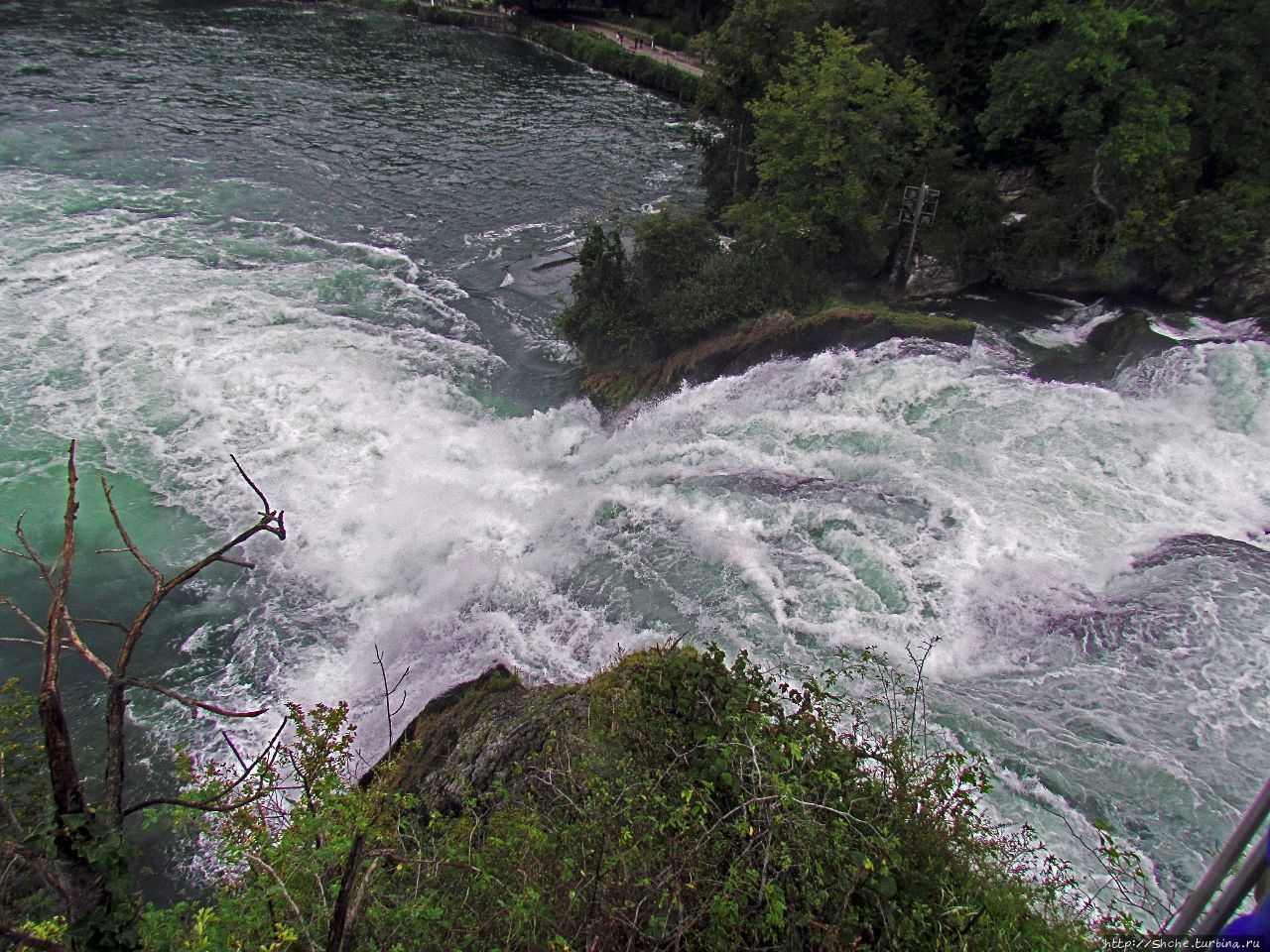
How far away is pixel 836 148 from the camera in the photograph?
742 inches

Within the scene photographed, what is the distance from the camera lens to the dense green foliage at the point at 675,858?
17.3 ft

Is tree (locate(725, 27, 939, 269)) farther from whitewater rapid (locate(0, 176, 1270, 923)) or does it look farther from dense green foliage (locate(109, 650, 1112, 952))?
dense green foliage (locate(109, 650, 1112, 952))

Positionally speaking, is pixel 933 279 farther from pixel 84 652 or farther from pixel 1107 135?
pixel 84 652

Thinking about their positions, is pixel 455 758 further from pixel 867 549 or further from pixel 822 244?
pixel 822 244

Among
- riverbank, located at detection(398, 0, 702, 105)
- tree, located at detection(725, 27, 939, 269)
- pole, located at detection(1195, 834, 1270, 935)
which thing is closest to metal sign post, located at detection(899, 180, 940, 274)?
tree, located at detection(725, 27, 939, 269)

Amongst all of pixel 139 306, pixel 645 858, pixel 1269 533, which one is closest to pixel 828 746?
pixel 645 858

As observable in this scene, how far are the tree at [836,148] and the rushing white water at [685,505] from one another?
3.61 meters

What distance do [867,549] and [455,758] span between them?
23.9 feet

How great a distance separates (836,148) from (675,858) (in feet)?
57.8

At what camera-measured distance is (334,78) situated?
38.4 metres

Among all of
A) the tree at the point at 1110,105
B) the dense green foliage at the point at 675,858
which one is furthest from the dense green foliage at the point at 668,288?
the dense green foliage at the point at 675,858

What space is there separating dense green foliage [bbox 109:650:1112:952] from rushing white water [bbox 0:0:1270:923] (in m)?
3.59

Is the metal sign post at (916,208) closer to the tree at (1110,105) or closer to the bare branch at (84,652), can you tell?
the tree at (1110,105)

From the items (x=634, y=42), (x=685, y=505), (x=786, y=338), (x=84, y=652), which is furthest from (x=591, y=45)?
(x=84, y=652)
